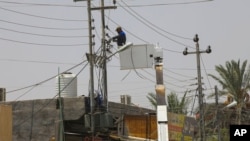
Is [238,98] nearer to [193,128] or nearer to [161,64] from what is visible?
[193,128]

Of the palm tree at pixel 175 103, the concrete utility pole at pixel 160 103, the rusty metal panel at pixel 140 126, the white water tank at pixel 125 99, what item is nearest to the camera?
the concrete utility pole at pixel 160 103

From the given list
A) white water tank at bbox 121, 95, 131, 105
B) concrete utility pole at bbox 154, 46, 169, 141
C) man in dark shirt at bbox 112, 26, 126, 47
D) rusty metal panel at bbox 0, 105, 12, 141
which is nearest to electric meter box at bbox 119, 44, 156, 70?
man in dark shirt at bbox 112, 26, 126, 47

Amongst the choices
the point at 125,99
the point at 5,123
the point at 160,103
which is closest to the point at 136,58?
the point at 5,123

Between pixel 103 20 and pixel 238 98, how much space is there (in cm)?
2068

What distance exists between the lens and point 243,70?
41.6 meters

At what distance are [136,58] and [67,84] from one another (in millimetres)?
3613

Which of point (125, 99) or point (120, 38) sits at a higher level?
point (120, 38)

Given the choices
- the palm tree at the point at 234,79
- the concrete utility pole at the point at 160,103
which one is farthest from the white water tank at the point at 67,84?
the palm tree at the point at 234,79

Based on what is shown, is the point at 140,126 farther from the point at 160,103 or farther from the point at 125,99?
the point at 160,103

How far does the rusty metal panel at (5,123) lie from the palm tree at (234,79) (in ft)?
Answer: 80.7

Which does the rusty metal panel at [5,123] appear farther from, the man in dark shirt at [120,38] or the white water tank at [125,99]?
the white water tank at [125,99]

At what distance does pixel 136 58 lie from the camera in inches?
1018

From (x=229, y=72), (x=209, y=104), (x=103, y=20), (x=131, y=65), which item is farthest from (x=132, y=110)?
(x=209, y=104)

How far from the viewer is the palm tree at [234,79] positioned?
4166cm
